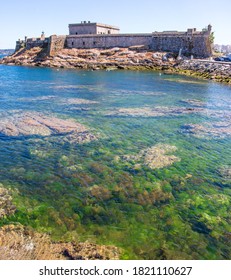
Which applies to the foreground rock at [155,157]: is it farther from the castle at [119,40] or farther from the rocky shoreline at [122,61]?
the castle at [119,40]

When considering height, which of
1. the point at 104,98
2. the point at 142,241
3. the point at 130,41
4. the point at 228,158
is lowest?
the point at 142,241

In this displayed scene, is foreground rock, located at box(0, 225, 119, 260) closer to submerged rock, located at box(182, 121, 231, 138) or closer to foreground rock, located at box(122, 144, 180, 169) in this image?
foreground rock, located at box(122, 144, 180, 169)

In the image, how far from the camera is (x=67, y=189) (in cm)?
1417

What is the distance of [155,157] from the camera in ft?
60.0

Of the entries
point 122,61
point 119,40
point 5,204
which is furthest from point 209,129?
point 119,40

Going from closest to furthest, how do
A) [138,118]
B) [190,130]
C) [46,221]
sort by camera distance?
1. [46,221]
2. [190,130]
3. [138,118]

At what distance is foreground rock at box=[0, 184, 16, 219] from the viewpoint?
Answer: 39.2ft

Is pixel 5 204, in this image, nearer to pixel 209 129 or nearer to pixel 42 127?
pixel 42 127

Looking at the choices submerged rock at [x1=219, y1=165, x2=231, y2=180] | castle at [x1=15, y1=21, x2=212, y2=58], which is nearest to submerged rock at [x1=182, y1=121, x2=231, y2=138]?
submerged rock at [x1=219, y1=165, x2=231, y2=180]

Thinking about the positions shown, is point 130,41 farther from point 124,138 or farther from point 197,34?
point 124,138

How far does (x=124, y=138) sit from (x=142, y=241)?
11.9 m

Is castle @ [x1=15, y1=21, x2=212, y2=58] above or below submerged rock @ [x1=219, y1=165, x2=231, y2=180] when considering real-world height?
above

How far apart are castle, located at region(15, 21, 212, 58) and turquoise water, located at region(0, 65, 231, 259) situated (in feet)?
207

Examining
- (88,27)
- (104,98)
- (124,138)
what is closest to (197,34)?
(88,27)
